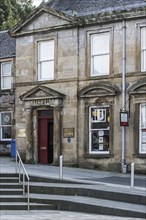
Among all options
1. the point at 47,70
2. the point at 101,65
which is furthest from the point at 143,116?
the point at 47,70

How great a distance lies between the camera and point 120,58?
24.9 metres

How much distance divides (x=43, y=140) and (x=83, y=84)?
145 inches

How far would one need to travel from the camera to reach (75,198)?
56.0ft

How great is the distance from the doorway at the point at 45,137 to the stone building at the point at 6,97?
513 centimetres

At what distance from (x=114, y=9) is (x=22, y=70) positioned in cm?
594

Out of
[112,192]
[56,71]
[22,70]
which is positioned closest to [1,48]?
[22,70]

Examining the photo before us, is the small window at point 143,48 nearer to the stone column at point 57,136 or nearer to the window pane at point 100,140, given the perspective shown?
the window pane at point 100,140

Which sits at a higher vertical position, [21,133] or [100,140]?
[21,133]

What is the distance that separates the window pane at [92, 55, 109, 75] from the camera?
25.5m

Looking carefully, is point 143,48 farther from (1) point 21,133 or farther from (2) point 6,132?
(2) point 6,132

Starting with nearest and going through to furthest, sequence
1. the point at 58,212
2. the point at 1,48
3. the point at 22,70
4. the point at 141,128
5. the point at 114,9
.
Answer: the point at 58,212, the point at 141,128, the point at 114,9, the point at 22,70, the point at 1,48

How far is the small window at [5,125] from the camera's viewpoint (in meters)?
33.0

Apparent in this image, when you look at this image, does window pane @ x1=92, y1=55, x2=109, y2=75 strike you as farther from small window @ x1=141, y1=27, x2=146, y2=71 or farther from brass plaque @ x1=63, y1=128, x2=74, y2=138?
brass plaque @ x1=63, y1=128, x2=74, y2=138

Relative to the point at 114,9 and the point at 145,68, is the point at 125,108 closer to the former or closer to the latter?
the point at 145,68
